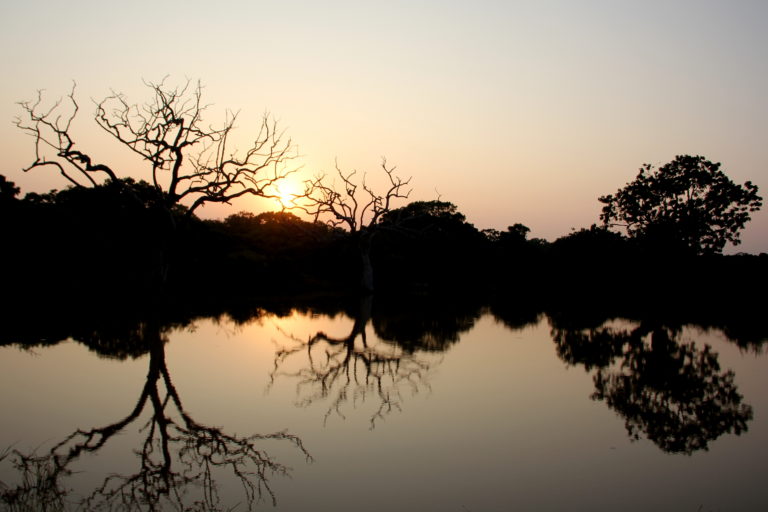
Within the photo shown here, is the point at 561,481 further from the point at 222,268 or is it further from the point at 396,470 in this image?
the point at 222,268

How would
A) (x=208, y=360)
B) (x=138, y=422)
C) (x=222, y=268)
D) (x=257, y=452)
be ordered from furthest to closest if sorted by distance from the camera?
1. (x=222, y=268)
2. (x=208, y=360)
3. (x=138, y=422)
4. (x=257, y=452)

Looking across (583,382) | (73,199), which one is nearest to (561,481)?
(583,382)

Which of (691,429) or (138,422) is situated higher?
(691,429)

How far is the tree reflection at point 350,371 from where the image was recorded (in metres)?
9.10

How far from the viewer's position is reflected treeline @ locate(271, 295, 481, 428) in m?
9.28

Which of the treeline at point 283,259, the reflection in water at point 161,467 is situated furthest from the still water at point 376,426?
the treeline at point 283,259

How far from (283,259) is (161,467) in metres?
40.5

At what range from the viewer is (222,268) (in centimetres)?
3616

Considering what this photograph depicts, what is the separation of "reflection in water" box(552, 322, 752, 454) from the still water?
5cm

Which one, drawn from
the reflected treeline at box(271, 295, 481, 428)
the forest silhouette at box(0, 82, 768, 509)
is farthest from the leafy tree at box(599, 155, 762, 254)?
the reflected treeline at box(271, 295, 481, 428)

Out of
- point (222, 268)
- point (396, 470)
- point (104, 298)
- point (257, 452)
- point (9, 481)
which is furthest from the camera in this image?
point (222, 268)

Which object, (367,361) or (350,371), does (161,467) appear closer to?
(350,371)

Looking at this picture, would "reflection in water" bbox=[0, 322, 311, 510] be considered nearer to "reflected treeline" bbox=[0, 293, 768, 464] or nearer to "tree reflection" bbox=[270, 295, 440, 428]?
"reflected treeline" bbox=[0, 293, 768, 464]

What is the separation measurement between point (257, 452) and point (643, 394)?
243 inches
